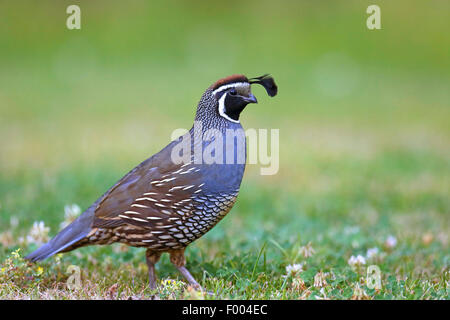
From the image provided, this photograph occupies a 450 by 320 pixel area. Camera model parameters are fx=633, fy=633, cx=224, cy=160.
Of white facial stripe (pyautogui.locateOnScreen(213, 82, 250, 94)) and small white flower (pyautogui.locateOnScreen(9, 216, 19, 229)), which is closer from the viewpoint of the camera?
white facial stripe (pyautogui.locateOnScreen(213, 82, 250, 94))

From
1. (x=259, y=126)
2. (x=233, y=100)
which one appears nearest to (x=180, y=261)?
(x=233, y=100)

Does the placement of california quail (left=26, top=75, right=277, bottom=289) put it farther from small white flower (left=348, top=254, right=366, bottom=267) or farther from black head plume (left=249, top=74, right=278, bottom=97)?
small white flower (left=348, top=254, right=366, bottom=267)

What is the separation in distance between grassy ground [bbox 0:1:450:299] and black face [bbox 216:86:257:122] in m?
0.97

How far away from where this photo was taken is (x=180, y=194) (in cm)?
404

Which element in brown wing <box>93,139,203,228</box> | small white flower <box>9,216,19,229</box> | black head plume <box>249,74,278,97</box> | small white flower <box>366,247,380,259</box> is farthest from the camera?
small white flower <box>9,216,19,229</box>

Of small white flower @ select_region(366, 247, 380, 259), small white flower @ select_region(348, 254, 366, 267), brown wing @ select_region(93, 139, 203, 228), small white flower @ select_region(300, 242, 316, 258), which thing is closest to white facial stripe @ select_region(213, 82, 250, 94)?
brown wing @ select_region(93, 139, 203, 228)

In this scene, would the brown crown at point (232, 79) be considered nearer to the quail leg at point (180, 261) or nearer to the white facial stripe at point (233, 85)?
the white facial stripe at point (233, 85)

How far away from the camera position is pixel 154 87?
12383 mm

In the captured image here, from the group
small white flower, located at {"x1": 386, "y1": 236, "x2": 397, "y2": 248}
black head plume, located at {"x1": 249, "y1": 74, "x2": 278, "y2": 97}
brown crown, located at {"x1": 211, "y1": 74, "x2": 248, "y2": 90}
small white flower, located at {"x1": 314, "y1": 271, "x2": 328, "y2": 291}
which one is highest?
brown crown, located at {"x1": 211, "y1": 74, "x2": 248, "y2": 90}

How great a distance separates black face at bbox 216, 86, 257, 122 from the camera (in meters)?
4.19

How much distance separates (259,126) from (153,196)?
5.86 m

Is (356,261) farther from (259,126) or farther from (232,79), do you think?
(259,126)

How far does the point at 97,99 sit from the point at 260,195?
5.51 meters
